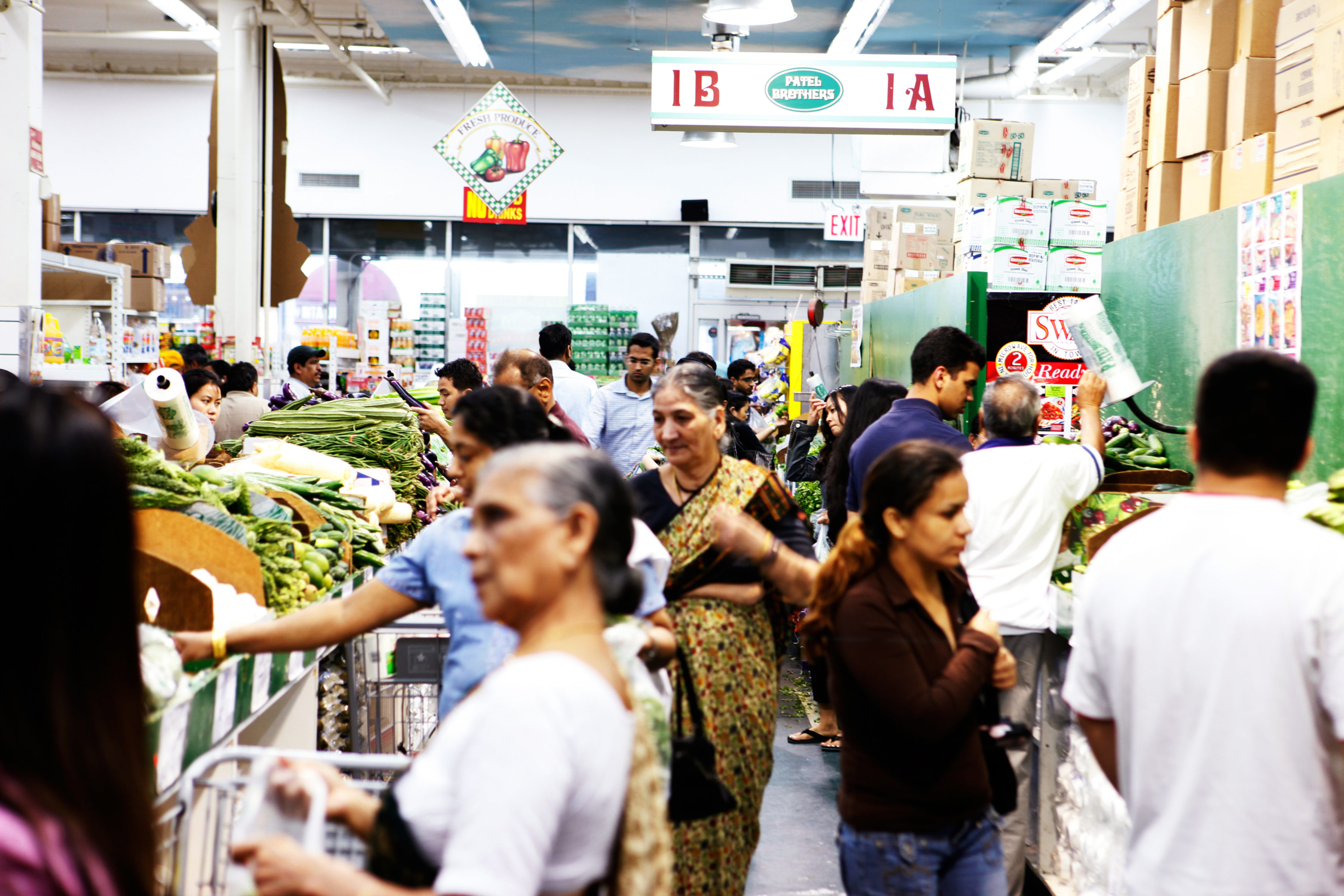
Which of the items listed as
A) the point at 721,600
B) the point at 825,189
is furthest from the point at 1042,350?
the point at 825,189

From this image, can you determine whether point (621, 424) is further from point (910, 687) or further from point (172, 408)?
point (910, 687)

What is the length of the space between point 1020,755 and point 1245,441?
7.34 ft

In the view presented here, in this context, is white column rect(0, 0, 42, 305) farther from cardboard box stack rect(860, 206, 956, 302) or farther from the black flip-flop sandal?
cardboard box stack rect(860, 206, 956, 302)

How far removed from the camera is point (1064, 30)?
1054 centimetres

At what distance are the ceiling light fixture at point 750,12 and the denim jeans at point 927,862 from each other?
22.9 feet

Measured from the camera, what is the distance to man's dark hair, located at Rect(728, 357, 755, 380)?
8.85 m

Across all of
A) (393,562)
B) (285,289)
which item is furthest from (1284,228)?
(285,289)

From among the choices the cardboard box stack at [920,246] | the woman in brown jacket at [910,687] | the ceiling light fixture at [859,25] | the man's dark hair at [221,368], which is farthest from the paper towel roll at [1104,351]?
the man's dark hair at [221,368]

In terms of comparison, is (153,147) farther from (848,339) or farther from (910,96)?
(910,96)

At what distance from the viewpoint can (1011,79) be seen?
12.8 m

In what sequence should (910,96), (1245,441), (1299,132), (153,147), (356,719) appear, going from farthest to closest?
(153,147) < (910,96) < (1299,132) < (356,719) < (1245,441)

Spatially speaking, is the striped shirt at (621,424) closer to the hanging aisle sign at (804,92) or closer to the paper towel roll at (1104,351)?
the hanging aisle sign at (804,92)

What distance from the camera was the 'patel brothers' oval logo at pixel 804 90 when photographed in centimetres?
725

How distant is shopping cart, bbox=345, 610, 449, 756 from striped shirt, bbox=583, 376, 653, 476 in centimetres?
300
